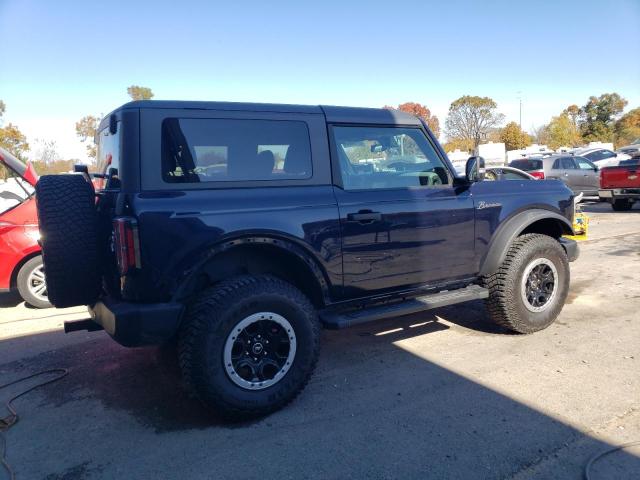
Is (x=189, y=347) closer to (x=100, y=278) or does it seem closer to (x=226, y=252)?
(x=226, y=252)

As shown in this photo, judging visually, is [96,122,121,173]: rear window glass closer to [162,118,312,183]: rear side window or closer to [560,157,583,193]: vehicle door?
[162,118,312,183]: rear side window

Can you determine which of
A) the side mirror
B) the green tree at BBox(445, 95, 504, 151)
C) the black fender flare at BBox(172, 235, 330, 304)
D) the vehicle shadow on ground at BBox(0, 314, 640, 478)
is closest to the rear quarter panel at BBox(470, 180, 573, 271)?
the side mirror

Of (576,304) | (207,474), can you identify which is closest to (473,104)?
(576,304)

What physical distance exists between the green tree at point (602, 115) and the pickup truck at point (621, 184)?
157 ft

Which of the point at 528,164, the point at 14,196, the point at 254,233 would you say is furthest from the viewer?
the point at 528,164

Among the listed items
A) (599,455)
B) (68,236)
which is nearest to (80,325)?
(68,236)

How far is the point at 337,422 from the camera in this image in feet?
10.3

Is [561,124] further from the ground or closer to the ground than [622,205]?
further from the ground

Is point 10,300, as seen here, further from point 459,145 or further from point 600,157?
point 459,145

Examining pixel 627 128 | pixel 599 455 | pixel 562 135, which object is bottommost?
pixel 599 455

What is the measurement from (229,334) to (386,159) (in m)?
1.97

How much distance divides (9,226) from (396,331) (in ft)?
16.5

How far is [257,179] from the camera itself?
134 inches

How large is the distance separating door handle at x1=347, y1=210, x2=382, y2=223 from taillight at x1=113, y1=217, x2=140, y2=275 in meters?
1.49
